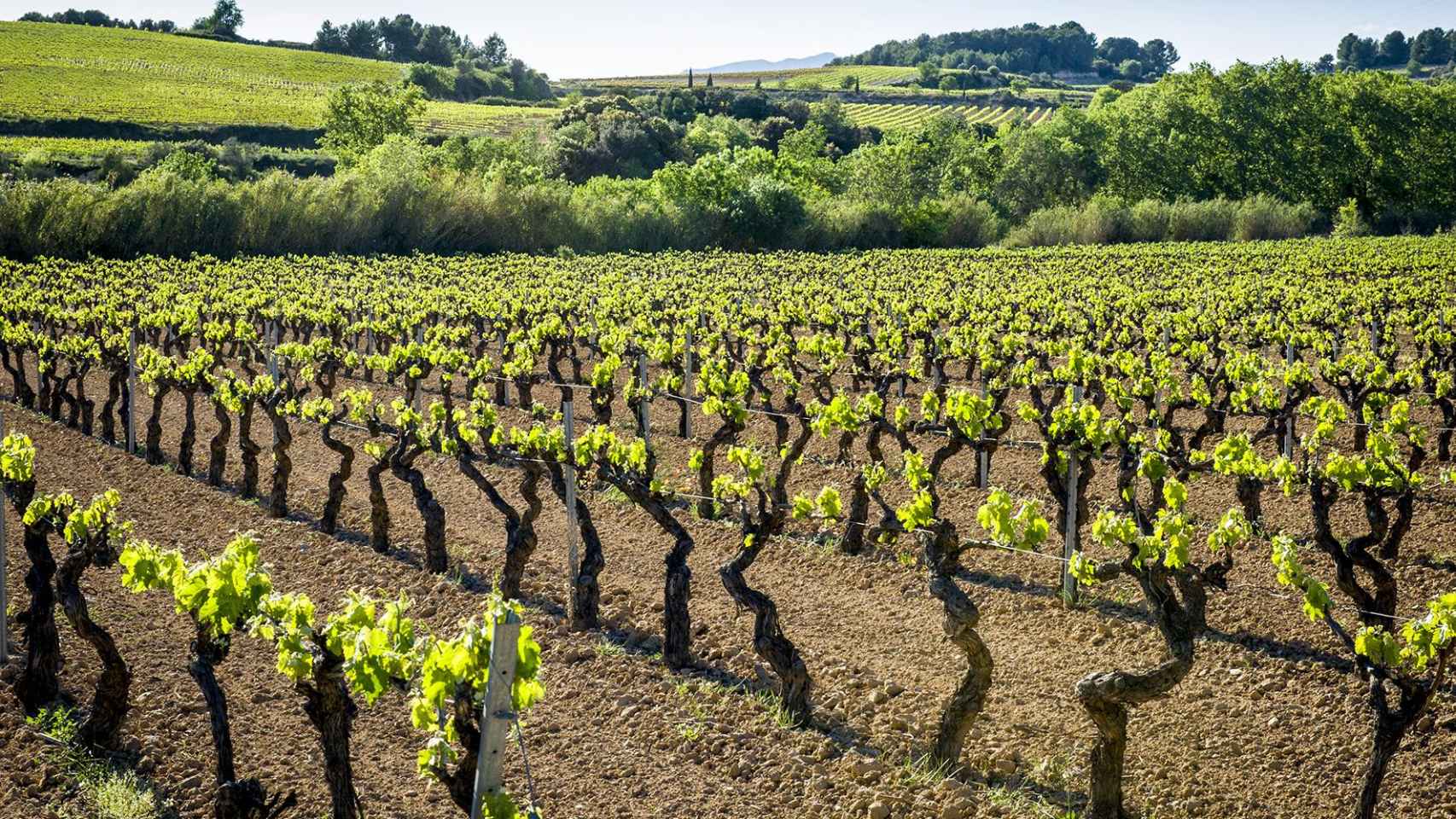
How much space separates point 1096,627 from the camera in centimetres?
972

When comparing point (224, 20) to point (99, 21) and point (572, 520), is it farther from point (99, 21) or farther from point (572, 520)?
point (572, 520)

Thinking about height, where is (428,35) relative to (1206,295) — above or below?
above

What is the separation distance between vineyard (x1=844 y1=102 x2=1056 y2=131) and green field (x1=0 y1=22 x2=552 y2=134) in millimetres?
34599

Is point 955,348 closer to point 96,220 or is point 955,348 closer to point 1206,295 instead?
point 1206,295

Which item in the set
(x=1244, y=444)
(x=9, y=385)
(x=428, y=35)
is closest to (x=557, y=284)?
(x=9, y=385)

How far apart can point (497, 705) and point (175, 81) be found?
10245 centimetres

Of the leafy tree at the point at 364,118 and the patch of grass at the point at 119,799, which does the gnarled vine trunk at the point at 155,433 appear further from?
the leafy tree at the point at 364,118

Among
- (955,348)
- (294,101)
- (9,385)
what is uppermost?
(294,101)

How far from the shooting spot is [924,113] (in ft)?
420

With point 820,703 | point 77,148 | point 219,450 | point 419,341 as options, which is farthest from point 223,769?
point 77,148

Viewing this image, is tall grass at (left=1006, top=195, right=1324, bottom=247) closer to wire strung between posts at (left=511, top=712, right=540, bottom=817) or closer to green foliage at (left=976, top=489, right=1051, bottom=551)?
green foliage at (left=976, top=489, right=1051, bottom=551)

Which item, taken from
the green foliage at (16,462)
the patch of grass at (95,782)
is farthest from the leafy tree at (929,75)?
the patch of grass at (95,782)

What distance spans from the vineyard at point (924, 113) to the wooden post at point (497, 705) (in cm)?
11583

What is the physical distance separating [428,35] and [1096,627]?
14474cm
